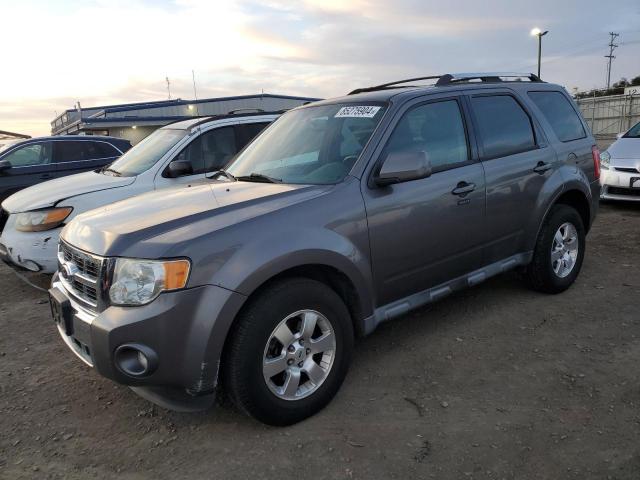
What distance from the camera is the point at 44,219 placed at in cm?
489

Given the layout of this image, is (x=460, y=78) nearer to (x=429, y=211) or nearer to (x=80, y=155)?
(x=429, y=211)

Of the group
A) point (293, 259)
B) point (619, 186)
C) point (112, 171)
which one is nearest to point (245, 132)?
point (112, 171)

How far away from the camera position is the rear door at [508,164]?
3.80 m

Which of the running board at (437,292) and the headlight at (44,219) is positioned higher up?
the headlight at (44,219)

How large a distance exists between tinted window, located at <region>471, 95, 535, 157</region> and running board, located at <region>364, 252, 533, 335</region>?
0.86 metres

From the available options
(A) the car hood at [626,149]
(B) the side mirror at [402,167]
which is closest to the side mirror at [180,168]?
(B) the side mirror at [402,167]

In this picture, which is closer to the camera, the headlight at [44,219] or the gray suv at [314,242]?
the gray suv at [314,242]

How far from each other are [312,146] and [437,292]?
1346 millimetres

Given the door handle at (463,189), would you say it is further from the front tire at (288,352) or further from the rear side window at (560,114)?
the rear side window at (560,114)

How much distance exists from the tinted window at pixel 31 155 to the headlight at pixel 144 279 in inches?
266

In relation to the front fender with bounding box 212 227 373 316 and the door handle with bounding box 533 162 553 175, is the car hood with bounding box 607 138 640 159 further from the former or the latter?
the front fender with bounding box 212 227 373 316

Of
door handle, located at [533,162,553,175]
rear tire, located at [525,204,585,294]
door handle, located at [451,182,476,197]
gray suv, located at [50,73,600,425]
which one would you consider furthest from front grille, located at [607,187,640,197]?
door handle, located at [451,182,476,197]

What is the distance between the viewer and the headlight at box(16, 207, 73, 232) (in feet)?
16.1

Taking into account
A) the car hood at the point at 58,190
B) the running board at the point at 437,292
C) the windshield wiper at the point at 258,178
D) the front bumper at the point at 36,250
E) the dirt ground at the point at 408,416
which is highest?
→ the windshield wiper at the point at 258,178
